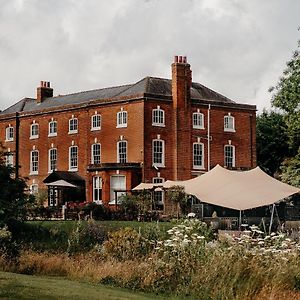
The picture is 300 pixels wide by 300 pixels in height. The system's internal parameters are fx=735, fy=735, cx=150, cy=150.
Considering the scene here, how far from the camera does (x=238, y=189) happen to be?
38062 millimetres

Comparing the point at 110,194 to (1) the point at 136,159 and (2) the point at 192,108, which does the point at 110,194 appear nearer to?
(1) the point at 136,159

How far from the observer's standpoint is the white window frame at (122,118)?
187 ft

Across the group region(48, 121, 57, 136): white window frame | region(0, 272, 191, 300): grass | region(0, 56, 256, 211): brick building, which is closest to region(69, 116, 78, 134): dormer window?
region(0, 56, 256, 211): brick building

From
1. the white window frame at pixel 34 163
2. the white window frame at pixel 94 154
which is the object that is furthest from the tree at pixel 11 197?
the white window frame at pixel 34 163

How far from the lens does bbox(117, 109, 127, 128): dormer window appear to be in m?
57.1

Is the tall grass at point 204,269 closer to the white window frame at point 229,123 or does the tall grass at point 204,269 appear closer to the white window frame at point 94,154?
the white window frame at point 94,154

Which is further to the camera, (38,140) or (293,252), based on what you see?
(38,140)

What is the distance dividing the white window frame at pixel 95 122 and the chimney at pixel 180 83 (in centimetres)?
645

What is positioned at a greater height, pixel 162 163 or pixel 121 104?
pixel 121 104

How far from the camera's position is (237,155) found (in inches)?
2362

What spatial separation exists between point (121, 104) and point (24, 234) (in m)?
29.6

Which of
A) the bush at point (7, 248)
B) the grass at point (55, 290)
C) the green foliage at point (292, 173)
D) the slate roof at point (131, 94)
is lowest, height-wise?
the grass at point (55, 290)

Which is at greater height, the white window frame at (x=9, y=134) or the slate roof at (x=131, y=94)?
the slate roof at (x=131, y=94)

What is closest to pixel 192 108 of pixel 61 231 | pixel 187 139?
pixel 187 139
